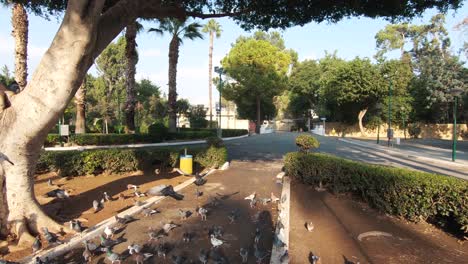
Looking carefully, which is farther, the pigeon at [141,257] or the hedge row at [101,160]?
the hedge row at [101,160]

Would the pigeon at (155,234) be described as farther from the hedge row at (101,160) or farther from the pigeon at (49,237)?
the hedge row at (101,160)

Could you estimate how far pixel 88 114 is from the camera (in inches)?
1551

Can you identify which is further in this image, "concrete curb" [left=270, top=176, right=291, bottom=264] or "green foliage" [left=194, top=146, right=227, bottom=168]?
"green foliage" [left=194, top=146, right=227, bottom=168]

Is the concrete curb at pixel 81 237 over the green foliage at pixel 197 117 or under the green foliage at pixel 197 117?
under

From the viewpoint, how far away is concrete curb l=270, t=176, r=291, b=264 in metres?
5.15

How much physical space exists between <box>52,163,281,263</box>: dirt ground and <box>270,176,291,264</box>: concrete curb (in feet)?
0.55

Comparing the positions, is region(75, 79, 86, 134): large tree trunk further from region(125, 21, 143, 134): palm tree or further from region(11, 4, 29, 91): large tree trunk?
region(11, 4, 29, 91): large tree trunk

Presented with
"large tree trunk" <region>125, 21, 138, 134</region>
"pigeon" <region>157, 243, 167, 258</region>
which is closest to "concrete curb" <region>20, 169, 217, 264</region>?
"pigeon" <region>157, 243, 167, 258</region>

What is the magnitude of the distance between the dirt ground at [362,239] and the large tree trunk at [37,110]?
4699 millimetres

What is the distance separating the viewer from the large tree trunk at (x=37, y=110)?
5.86 m

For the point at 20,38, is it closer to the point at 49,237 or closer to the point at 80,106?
the point at 80,106

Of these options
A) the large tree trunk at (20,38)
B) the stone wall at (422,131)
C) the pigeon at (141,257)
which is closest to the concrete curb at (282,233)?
the pigeon at (141,257)

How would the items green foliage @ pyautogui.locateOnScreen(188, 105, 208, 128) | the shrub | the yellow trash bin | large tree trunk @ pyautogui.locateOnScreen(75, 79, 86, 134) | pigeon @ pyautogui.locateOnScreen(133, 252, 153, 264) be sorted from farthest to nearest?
the shrub
green foliage @ pyautogui.locateOnScreen(188, 105, 208, 128)
large tree trunk @ pyautogui.locateOnScreen(75, 79, 86, 134)
the yellow trash bin
pigeon @ pyautogui.locateOnScreen(133, 252, 153, 264)

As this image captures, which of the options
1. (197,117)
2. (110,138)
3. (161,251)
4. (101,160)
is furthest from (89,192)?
(197,117)
